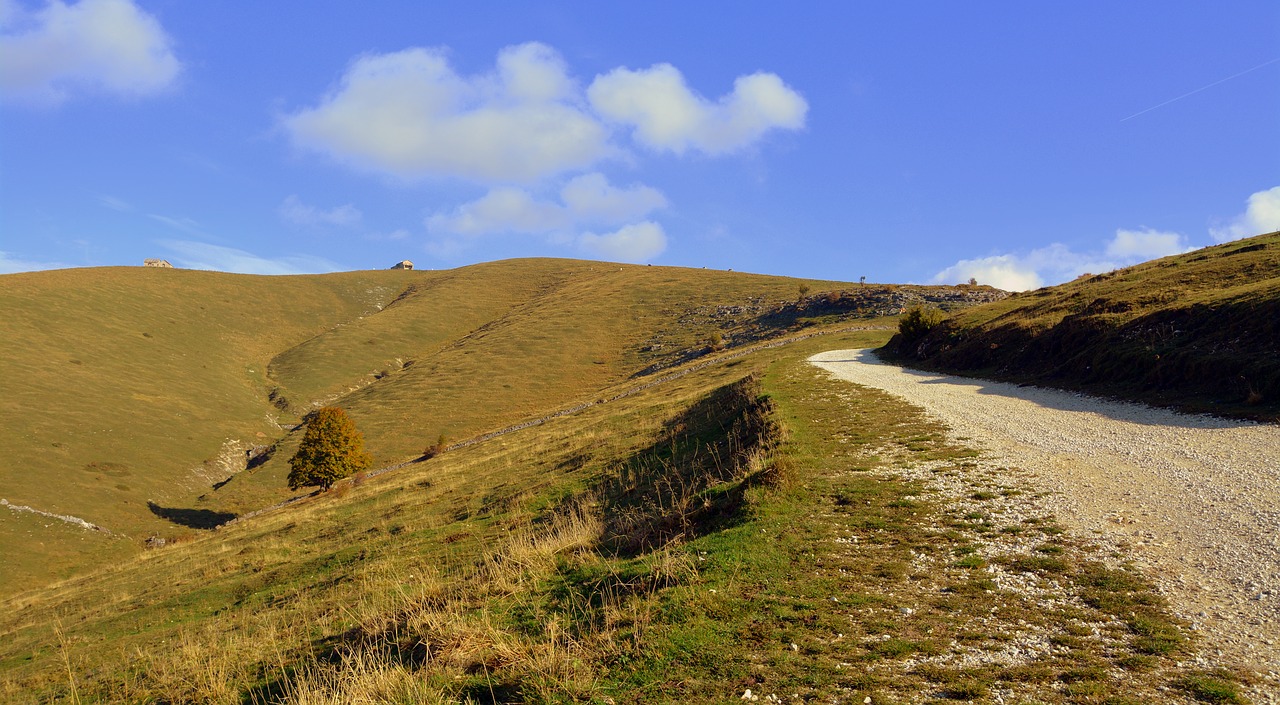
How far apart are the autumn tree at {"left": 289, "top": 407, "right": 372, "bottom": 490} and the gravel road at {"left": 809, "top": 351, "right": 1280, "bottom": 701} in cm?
4857

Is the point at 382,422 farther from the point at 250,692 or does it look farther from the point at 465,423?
the point at 250,692

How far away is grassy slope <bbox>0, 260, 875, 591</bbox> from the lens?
5294 centimetres

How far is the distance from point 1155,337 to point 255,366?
108 metres

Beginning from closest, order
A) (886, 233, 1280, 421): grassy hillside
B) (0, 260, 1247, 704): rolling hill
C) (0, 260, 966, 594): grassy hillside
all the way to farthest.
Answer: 1. (0, 260, 1247, 704): rolling hill
2. (886, 233, 1280, 421): grassy hillside
3. (0, 260, 966, 594): grassy hillside

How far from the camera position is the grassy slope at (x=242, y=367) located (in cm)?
5294

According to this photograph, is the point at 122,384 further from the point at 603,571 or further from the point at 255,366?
the point at 603,571

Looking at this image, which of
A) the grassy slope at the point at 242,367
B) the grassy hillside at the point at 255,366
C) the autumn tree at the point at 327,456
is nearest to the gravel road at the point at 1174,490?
the grassy hillside at the point at 255,366

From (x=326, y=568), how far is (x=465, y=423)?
162ft

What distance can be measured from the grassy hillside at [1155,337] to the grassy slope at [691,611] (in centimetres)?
949

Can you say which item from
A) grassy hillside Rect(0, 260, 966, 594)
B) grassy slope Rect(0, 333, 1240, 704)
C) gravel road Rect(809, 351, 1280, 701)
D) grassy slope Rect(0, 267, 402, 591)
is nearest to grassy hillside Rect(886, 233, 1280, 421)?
gravel road Rect(809, 351, 1280, 701)

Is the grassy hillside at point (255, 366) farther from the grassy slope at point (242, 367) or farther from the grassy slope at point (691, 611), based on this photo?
the grassy slope at point (691, 611)

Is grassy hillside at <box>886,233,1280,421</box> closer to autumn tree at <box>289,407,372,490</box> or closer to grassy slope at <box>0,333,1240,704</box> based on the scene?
grassy slope at <box>0,333,1240,704</box>

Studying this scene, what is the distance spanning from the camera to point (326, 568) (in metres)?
21.5

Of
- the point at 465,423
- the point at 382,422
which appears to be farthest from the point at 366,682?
the point at 382,422
